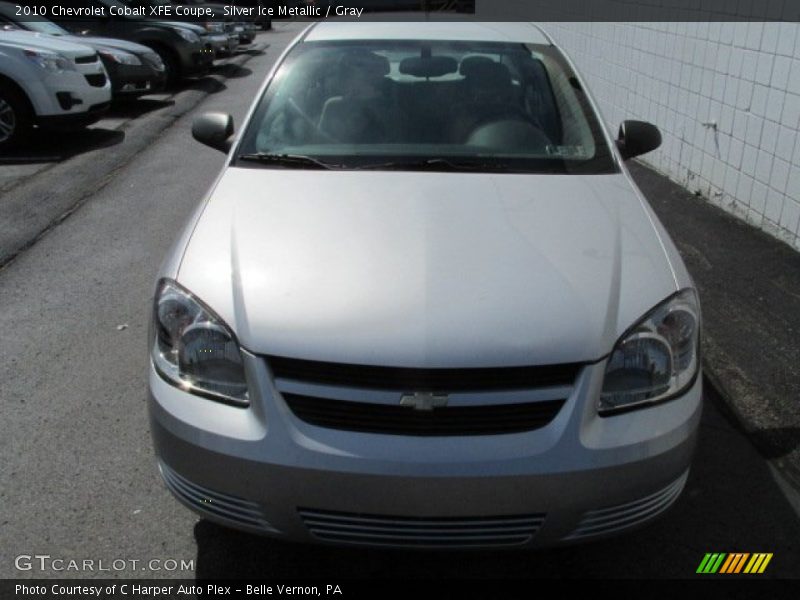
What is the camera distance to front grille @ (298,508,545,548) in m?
2.28

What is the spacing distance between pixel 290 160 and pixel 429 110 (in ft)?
2.30

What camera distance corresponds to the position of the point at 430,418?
2.27 meters

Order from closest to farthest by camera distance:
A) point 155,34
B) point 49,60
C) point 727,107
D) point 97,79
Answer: point 727,107
point 49,60
point 97,79
point 155,34

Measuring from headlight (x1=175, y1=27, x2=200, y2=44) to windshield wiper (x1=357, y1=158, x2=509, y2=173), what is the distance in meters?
12.6

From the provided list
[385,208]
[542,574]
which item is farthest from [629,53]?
[542,574]

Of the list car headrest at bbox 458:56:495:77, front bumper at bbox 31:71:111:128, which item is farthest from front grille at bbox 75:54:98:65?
car headrest at bbox 458:56:495:77

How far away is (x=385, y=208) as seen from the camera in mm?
2967

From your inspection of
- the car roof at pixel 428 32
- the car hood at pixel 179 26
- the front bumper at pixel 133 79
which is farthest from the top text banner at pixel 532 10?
the car roof at pixel 428 32

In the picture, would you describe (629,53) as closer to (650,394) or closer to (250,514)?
(650,394)

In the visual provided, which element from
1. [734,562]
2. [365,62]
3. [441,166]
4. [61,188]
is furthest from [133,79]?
[734,562]

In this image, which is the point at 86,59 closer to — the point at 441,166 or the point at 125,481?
the point at 441,166

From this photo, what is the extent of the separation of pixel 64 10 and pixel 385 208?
13.0 metres

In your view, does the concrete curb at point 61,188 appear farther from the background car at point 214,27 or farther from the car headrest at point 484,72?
the background car at point 214,27

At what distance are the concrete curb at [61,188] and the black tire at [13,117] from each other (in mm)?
663
